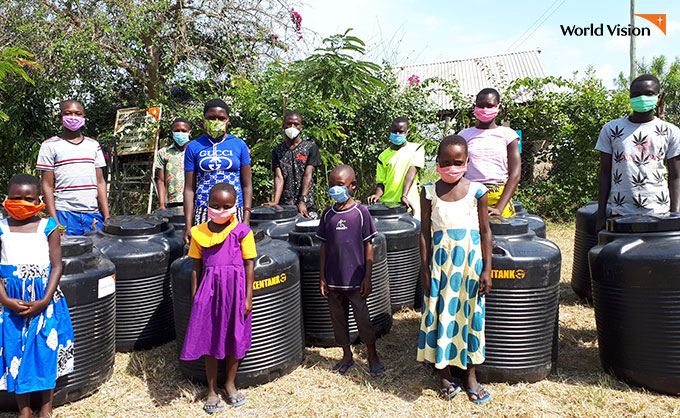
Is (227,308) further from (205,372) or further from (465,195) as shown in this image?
(465,195)

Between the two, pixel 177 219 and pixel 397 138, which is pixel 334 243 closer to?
pixel 177 219

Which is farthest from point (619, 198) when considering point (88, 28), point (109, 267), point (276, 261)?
point (88, 28)

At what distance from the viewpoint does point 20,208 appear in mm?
2963

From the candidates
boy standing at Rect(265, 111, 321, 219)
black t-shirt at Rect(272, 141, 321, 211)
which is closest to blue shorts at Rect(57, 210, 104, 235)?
boy standing at Rect(265, 111, 321, 219)

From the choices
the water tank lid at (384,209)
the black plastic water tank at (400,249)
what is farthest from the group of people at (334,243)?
the water tank lid at (384,209)

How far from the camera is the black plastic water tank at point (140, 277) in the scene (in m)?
4.09

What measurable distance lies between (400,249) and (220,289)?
214cm

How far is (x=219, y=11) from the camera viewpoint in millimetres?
9398

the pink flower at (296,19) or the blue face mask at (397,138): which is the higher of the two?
the pink flower at (296,19)

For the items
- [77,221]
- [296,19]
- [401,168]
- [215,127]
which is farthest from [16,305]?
[296,19]

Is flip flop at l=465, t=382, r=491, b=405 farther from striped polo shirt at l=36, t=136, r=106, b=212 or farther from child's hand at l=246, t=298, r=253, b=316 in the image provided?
striped polo shirt at l=36, t=136, r=106, b=212

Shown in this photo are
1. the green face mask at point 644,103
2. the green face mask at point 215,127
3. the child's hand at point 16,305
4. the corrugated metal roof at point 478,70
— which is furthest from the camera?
the corrugated metal roof at point 478,70

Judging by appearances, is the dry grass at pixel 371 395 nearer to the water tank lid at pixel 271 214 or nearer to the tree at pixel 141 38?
the water tank lid at pixel 271 214

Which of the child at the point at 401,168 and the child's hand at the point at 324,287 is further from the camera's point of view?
the child at the point at 401,168
